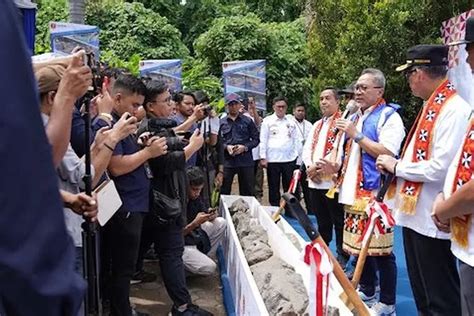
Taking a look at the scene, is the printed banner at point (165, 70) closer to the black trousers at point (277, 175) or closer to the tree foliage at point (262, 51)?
the black trousers at point (277, 175)

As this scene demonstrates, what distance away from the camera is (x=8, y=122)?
58 cm

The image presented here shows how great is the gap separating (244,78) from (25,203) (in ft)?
25.5

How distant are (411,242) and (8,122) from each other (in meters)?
2.43

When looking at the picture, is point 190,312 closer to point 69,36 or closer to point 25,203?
point 25,203

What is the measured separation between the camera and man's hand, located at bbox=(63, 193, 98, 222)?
2.03 m

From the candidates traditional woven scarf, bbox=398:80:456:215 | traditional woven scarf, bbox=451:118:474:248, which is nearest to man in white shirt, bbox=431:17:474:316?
traditional woven scarf, bbox=451:118:474:248

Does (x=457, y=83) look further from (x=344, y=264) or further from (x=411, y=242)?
(x=411, y=242)

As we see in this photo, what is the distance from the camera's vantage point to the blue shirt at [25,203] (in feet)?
1.92

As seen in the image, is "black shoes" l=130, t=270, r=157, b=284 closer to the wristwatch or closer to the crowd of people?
the crowd of people

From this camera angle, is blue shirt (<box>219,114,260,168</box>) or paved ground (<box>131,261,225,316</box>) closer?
paved ground (<box>131,261,225,316</box>)

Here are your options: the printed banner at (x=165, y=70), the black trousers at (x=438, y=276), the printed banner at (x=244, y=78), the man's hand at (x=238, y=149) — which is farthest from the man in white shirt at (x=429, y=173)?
the printed banner at (x=244, y=78)

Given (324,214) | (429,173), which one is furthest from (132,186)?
(324,214)

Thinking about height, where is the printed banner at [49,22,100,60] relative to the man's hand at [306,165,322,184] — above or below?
above

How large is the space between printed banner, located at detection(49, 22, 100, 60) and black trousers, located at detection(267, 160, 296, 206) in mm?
2747
